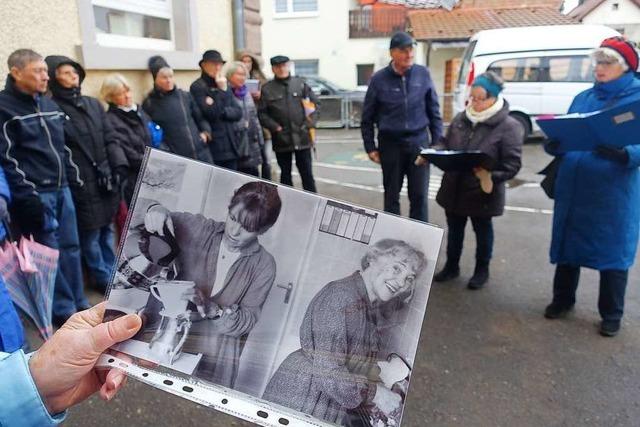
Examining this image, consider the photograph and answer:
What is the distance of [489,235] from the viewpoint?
3777 mm

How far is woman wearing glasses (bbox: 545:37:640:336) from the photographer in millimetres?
2803

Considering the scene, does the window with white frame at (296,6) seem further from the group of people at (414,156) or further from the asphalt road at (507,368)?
the asphalt road at (507,368)

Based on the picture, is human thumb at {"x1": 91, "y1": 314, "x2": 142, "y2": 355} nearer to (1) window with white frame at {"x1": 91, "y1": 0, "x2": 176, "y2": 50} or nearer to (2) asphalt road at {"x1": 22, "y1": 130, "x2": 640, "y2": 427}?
(2) asphalt road at {"x1": 22, "y1": 130, "x2": 640, "y2": 427}

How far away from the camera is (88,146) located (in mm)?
3227

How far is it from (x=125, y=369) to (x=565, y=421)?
2246 mm

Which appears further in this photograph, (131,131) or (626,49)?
(131,131)

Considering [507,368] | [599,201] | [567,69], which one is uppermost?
[567,69]

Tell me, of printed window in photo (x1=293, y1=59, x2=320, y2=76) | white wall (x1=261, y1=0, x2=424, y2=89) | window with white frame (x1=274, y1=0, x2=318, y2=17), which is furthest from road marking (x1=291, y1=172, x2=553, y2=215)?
window with white frame (x1=274, y1=0, x2=318, y2=17)

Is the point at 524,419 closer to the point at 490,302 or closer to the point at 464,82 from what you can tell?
the point at 490,302

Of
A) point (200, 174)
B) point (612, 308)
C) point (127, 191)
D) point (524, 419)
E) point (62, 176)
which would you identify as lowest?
point (524, 419)

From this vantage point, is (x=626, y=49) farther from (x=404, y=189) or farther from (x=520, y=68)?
(x=520, y=68)

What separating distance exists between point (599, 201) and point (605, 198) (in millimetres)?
37

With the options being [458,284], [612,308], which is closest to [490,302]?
[458,284]

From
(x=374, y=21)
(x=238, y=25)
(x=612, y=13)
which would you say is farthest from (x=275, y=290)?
(x=374, y=21)
